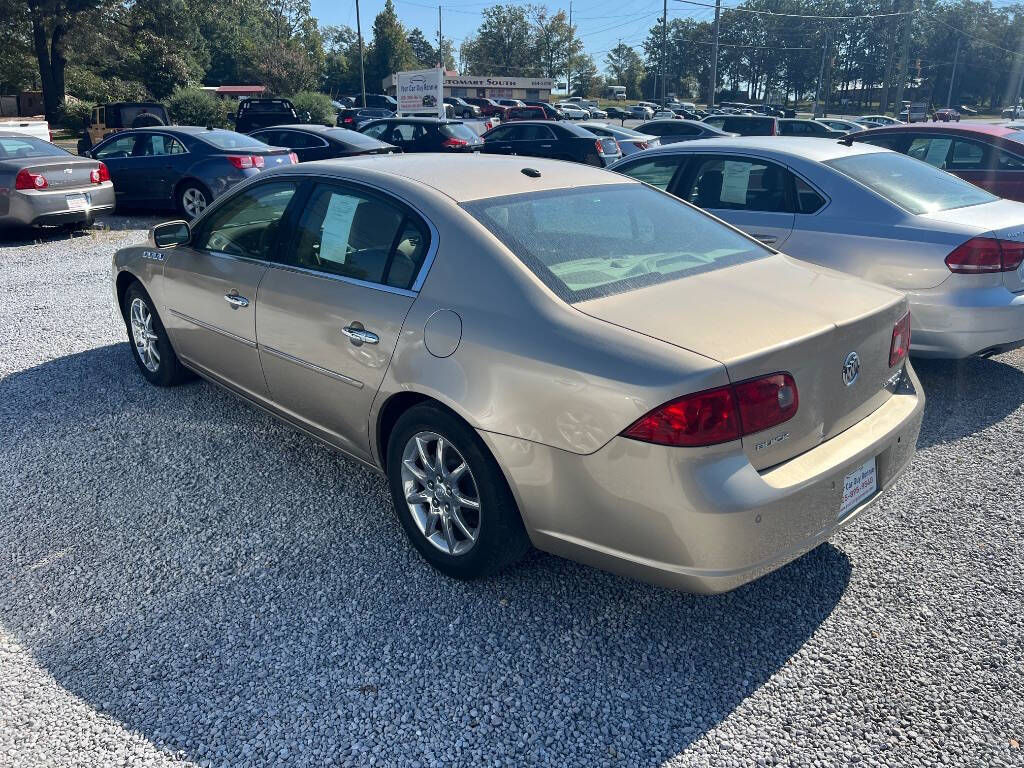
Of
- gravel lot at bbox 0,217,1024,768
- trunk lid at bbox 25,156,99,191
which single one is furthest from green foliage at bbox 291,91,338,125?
gravel lot at bbox 0,217,1024,768

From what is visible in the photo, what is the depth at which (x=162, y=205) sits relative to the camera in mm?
12430

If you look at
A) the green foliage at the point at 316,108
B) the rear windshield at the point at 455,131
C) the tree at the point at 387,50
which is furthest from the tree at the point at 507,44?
the rear windshield at the point at 455,131

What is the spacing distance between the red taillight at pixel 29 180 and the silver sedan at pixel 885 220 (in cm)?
811

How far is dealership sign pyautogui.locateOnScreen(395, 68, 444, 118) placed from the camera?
2917 cm

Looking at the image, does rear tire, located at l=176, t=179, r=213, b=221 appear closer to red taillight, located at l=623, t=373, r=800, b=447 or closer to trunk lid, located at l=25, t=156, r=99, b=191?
trunk lid, located at l=25, t=156, r=99, b=191

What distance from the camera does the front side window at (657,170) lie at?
6.20 m

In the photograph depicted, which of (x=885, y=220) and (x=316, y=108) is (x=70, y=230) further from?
(x=316, y=108)

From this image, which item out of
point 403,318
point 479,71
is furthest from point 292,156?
point 479,71

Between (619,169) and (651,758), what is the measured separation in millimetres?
5165

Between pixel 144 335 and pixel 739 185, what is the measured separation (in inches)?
165

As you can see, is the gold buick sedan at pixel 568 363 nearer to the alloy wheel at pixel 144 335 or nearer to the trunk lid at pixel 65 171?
the alloy wheel at pixel 144 335

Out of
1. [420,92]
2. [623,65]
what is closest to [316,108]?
[420,92]

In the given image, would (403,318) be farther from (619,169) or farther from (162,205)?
(162,205)

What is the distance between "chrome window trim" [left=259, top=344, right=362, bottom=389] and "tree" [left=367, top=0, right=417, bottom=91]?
86.1m
